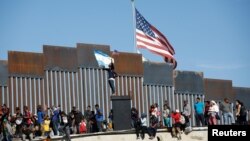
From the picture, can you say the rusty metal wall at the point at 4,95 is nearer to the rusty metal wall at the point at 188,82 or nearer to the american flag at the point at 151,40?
the american flag at the point at 151,40

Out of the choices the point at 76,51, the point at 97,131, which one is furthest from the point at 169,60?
the point at 97,131

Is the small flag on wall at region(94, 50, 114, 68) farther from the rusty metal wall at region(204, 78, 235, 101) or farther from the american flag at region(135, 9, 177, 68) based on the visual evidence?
the rusty metal wall at region(204, 78, 235, 101)

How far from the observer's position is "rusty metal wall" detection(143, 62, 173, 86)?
53.0 metres

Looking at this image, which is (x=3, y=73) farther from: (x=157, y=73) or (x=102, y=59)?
(x=157, y=73)

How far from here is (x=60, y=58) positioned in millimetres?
48156

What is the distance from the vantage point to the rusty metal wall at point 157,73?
5300cm

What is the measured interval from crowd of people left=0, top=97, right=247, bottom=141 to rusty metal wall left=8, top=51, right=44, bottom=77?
4.87m

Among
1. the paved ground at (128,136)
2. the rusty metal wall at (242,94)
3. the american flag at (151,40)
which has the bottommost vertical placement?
the paved ground at (128,136)

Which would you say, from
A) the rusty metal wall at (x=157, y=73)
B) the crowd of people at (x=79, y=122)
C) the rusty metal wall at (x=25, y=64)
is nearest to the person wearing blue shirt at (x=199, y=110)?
the crowd of people at (x=79, y=122)

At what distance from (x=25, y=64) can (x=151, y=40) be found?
632cm

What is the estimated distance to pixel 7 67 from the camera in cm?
4622

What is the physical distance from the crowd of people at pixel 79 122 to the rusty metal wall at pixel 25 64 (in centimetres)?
487

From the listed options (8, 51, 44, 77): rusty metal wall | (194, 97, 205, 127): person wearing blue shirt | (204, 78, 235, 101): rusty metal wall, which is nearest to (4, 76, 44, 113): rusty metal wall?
(8, 51, 44, 77): rusty metal wall

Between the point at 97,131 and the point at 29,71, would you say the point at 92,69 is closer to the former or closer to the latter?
the point at 29,71
